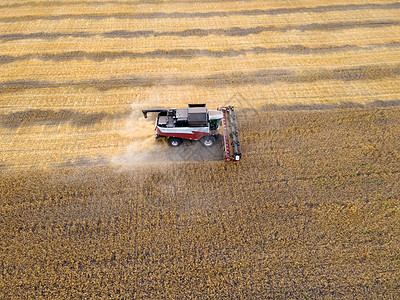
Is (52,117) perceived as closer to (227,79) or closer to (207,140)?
(207,140)

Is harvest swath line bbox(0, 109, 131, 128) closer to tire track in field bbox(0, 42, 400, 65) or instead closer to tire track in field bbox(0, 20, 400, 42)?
tire track in field bbox(0, 42, 400, 65)

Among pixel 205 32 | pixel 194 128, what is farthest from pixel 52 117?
pixel 205 32

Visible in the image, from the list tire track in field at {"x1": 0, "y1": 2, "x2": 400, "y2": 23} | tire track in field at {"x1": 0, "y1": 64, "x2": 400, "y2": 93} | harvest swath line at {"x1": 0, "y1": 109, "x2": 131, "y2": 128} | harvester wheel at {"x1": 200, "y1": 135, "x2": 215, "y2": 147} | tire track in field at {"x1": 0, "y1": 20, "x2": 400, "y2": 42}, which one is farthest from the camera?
tire track in field at {"x1": 0, "y1": 2, "x2": 400, "y2": 23}

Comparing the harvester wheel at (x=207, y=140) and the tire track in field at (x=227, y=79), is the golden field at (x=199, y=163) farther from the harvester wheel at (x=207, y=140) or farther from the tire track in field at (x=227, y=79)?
the harvester wheel at (x=207, y=140)

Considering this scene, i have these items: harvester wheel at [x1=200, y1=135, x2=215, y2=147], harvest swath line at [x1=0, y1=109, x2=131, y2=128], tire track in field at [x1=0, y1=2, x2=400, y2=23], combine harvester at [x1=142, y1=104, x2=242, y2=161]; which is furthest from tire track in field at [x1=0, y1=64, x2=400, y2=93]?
tire track in field at [x1=0, y1=2, x2=400, y2=23]

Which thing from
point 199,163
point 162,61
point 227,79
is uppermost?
point 162,61

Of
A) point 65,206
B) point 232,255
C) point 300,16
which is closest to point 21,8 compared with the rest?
point 65,206

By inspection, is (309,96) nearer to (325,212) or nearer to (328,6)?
(325,212)
